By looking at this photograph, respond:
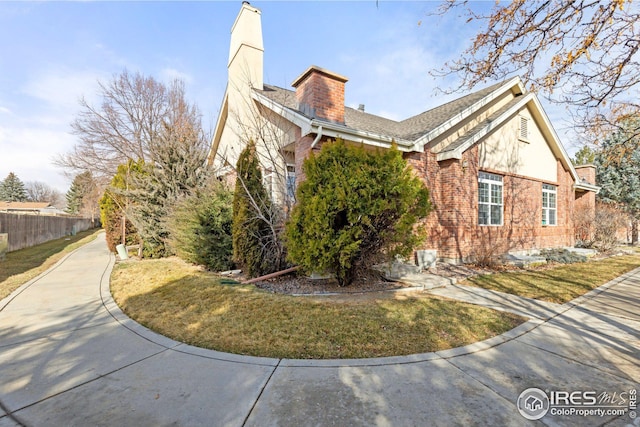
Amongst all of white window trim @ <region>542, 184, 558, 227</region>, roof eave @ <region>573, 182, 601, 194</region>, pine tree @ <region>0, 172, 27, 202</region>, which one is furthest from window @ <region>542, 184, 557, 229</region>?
pine tree @ <region>0, 172, 27, 202</region>

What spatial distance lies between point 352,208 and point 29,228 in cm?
1966

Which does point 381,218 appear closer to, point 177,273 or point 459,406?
point 459,406

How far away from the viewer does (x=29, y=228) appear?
16016 mm

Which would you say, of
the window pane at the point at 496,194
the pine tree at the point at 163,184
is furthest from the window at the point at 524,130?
the pine tree at the point at 163,184

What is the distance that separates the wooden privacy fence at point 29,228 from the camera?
1337cm

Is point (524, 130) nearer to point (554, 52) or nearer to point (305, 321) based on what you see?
point (554, 52)

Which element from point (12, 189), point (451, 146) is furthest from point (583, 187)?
point (12, 189)

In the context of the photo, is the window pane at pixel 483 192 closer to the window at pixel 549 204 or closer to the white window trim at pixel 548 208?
the white window trim at pixel 548 208

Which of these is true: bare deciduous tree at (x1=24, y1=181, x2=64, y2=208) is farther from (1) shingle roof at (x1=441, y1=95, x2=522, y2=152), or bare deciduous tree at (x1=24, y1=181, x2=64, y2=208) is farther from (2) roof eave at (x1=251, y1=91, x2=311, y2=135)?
(1) shingle roof at (x1=441, y1=95, x2=522, y2=152)

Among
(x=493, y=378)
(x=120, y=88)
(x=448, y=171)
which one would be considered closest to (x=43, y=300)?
(x=493, y=378)

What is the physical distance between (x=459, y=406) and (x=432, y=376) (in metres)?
0.48

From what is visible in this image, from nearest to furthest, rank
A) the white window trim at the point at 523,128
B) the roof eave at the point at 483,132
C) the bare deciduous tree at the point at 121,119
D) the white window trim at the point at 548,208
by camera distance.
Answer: the roof eave at the point at 483,132 < the white window trim at the point at 523,128 < the white window trim at the point at 548,208 < the bare deciduous tree at the point at 121,119

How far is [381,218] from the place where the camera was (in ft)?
18.9

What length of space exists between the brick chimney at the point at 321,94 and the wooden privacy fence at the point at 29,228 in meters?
14.1
